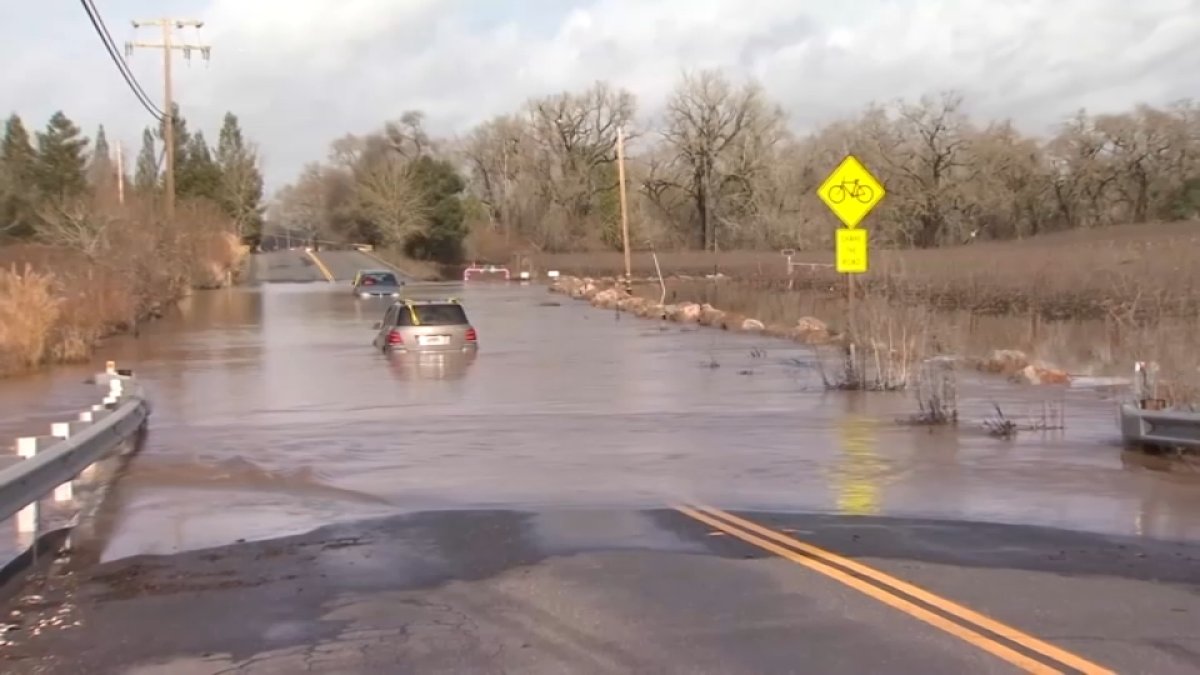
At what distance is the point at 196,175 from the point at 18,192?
3868cm

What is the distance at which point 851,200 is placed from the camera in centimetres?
2122

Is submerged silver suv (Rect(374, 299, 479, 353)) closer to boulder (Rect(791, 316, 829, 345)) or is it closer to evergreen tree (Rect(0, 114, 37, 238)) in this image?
boulder (Rect(791, 316, 829, 345))

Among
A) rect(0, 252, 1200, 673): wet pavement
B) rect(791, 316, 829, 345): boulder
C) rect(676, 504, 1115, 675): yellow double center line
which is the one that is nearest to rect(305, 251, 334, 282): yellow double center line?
rect(791, 316, 829, 345): boulder

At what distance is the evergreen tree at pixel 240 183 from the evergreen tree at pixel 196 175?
58.1 inches

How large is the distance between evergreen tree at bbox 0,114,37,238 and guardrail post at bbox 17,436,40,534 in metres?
57.8

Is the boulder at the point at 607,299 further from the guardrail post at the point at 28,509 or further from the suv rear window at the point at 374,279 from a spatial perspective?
the guardrail post at the point at 28,509

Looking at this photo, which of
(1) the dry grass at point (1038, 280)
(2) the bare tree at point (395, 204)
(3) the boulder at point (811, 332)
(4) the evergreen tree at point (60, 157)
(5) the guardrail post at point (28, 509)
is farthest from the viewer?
(2) the bare tree at point (395, 204)

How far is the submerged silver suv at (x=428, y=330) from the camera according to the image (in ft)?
92.2

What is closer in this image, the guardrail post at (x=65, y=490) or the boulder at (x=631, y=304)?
the guardrail post at (x=65, y=490)

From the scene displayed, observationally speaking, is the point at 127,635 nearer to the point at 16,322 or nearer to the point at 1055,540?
the point at 1055,540

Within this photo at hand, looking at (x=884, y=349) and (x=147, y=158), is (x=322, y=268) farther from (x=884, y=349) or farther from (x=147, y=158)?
(x=884, y=349)

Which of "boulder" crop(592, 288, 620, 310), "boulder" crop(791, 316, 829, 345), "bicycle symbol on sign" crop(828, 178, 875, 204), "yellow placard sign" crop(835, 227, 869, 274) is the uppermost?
"bicycle symbol on sign" crop(828, 178, 875, 204)

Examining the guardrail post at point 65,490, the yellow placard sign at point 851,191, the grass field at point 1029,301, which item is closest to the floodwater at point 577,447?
the guardrail post at point 65,490

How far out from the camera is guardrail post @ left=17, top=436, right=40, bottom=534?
9234mm
